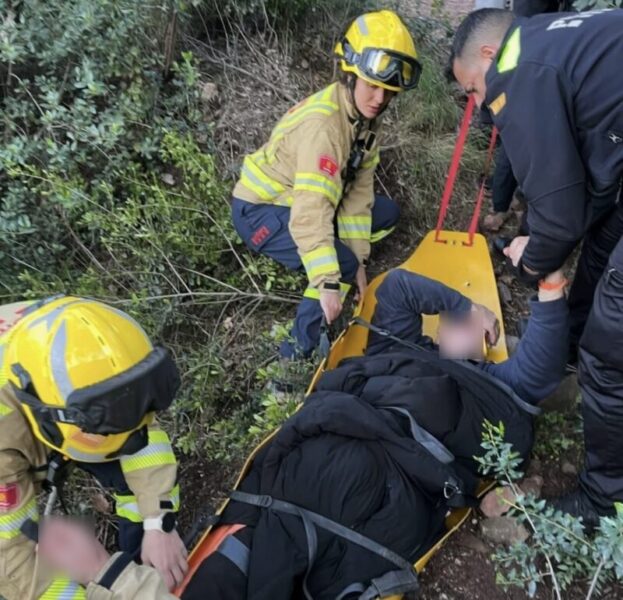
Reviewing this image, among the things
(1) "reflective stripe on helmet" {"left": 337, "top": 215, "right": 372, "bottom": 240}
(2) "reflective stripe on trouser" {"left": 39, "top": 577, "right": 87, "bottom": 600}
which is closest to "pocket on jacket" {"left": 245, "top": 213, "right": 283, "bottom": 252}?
(1) "reflective stripe on helmet" {"left": 337, "top": 215, "right": 372, "bottom": 240}

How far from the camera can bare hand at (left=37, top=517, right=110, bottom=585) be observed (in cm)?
190

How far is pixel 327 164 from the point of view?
296 cm

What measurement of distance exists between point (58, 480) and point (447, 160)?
2.81 meters

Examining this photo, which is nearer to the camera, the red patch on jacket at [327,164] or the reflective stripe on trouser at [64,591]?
the reflective stripe on trouser at [64,591]

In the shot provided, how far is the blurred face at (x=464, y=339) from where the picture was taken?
2896 millimetres

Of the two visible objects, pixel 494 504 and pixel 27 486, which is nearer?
pixel 27 486

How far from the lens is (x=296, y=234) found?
9.87 ft

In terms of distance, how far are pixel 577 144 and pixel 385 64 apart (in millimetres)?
1017

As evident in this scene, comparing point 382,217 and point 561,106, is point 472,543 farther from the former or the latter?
point 382,217

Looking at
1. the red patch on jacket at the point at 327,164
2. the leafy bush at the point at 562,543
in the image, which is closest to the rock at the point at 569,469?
the leafy bush at the point at 562,543

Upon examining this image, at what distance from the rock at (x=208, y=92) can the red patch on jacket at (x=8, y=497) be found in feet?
9.49

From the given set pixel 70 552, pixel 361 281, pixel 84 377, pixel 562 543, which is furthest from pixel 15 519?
pixel 361 281

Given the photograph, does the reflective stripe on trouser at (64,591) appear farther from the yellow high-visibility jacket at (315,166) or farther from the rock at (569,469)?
the rock at (569,469)

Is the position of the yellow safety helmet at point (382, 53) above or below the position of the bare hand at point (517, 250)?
above
